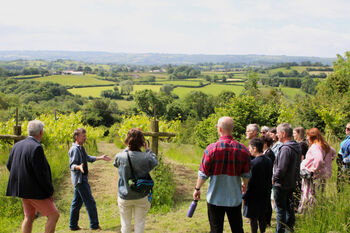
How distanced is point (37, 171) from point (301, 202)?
394cm

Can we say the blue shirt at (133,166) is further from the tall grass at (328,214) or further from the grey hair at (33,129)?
the tall grass at (328,214)

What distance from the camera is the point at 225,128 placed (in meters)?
3.71

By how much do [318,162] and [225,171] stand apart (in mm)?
1990

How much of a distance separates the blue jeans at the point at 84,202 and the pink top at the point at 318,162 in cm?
348

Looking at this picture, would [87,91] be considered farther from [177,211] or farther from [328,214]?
[328,214]

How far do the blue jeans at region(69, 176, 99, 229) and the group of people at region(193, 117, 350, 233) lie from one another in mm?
2126

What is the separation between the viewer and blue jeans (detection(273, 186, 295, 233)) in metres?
4.50

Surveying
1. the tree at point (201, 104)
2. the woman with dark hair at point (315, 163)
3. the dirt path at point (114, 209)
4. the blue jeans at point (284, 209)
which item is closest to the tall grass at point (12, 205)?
the dirt path at point (114, 209)

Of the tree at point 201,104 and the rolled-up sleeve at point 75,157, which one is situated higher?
the rolled-up sleeve at point 75,157

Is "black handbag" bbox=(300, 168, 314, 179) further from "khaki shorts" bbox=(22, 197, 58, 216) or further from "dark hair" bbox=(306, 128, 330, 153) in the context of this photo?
"khaki shorts" bbox=(22, 197, 58, 216)

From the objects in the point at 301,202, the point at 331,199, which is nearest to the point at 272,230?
the point at 301,202

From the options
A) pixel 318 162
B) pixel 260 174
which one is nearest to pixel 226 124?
pixel 260 174

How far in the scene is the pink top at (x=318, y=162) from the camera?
4.89 meters

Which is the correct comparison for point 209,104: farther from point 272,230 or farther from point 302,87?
point 272,230
